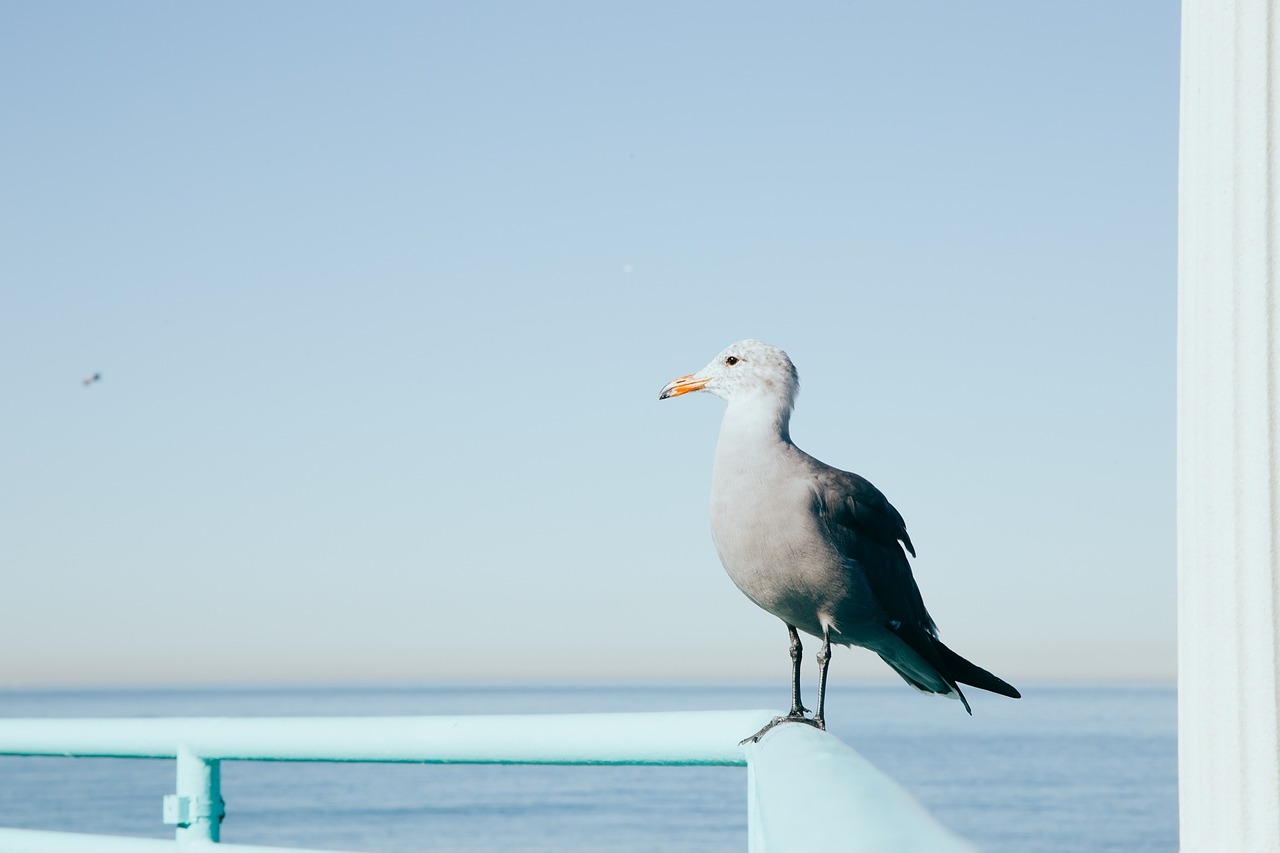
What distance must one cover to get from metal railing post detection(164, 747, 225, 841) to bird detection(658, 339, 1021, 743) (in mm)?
1221

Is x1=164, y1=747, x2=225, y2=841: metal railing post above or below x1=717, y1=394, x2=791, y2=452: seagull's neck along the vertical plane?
below

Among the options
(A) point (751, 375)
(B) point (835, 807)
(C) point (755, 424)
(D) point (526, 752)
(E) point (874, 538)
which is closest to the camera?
(B) point (835, 807)

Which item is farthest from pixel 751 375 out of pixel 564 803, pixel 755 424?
pixel 564 803

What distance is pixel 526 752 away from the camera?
212 cm

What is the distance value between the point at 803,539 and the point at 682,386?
726 mm

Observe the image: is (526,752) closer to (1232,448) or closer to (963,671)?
(1232,448)

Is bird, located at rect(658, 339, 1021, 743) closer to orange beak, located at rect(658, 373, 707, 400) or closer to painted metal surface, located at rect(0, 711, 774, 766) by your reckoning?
orange beak, located at rect(658, 373, 707, 400)

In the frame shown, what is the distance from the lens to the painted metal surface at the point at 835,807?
0.77 meters

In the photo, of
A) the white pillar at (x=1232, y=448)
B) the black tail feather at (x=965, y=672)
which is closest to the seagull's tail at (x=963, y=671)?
the black tail feather at (x=965, y=672)

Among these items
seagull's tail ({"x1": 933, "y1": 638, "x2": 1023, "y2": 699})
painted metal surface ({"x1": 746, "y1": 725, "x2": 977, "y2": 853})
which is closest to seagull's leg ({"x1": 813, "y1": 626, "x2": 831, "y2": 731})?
seagull's tail ({"x1": 933, "y1": 638, "x2": 1023, "y2": 699})

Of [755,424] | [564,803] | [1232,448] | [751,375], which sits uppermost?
[751,375]

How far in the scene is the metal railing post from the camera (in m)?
2.47

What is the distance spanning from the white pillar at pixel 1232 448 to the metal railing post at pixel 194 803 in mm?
1579

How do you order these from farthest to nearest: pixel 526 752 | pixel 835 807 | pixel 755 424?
pixel 755 424 → pixel 526 752 → pixel 835 807
